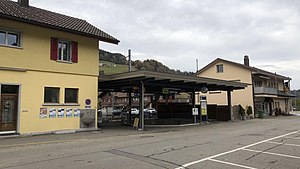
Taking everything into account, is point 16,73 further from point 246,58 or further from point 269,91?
point 246,58

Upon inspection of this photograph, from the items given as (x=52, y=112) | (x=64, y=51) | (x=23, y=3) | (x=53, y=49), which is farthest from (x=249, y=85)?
(x=23, y=3)

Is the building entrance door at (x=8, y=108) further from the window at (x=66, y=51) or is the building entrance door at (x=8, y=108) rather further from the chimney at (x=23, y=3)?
Result: the chimney at (x=23, y=3)

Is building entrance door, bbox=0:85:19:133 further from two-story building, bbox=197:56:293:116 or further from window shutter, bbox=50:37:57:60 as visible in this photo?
two-story building, bbox=197:56:293:116

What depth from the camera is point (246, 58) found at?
49.4 meters

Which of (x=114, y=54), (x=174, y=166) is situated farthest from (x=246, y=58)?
(x=114, y=54)

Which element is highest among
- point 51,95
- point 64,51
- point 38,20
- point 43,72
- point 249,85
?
point 38,20

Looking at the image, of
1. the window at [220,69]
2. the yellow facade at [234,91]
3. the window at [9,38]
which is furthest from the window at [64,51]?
the window at [220,69]

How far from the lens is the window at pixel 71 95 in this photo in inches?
705

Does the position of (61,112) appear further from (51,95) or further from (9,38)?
(9,38)

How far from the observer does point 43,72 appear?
1683cm

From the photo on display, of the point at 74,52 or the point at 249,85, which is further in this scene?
the point at 249,85

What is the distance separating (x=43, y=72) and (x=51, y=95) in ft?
4.95

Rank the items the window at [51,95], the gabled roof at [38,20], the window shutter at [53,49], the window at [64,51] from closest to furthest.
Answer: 1. the gabled roof at [38,20]
2. the window at [51,95]
3. the window shutter at [53,49]
4. the window at [64,51]

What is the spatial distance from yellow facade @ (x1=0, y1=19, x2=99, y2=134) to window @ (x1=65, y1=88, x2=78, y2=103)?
26cm
